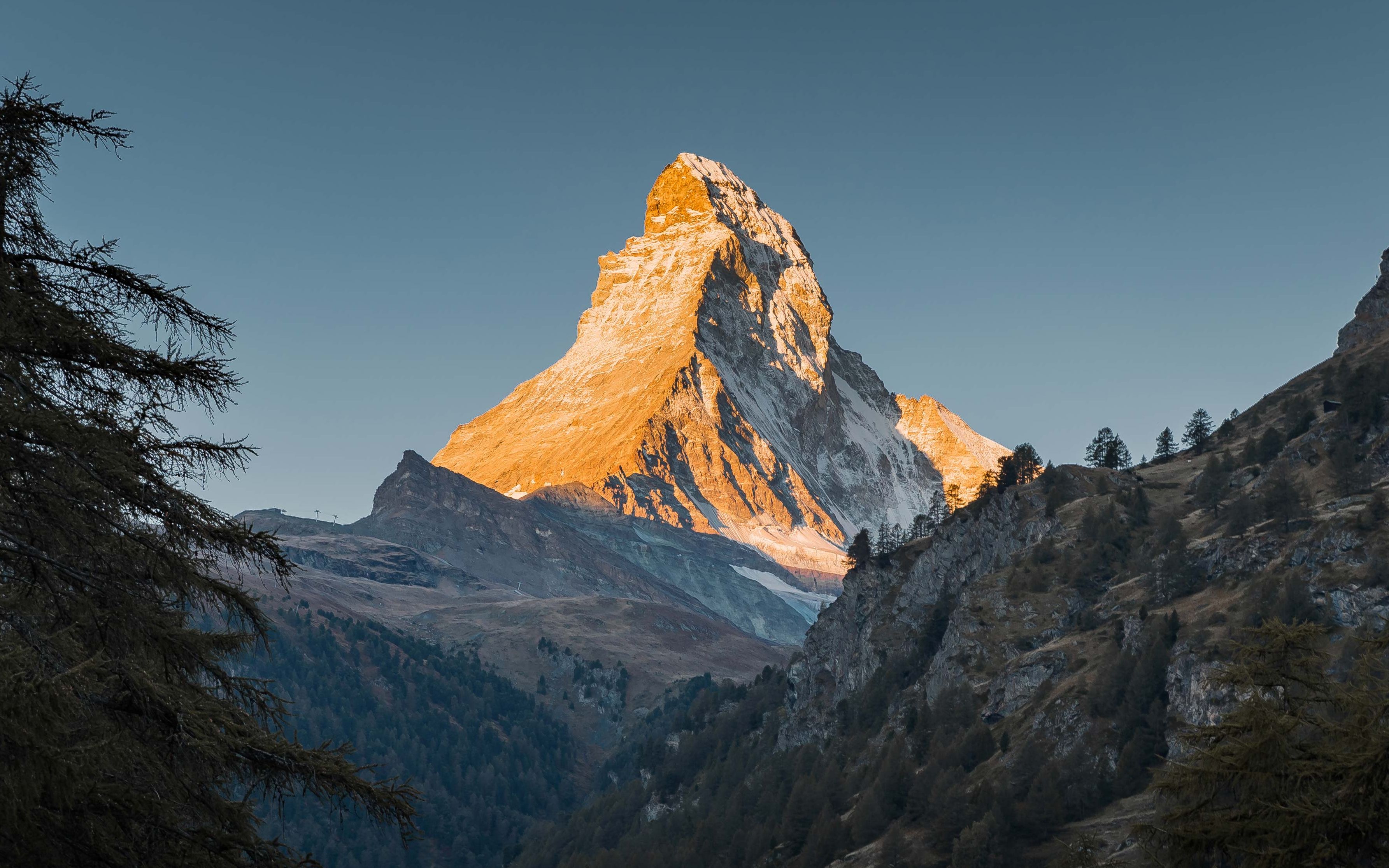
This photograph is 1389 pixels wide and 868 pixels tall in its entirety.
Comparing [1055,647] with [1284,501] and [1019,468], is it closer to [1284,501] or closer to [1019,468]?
[1284,501]

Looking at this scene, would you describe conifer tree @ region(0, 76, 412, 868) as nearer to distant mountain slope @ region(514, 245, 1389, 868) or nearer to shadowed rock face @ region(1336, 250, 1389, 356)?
distant mountain slope @ region(514, 245, 1389, 868)

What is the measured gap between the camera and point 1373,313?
593 ft

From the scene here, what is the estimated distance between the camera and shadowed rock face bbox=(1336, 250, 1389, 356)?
581ft

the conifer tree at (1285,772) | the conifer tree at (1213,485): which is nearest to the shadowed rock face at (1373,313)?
the conifer tree at (1213,485)

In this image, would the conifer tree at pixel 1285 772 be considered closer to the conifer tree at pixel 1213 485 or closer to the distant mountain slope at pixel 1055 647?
the distant mountain slope at pixel 1055 647

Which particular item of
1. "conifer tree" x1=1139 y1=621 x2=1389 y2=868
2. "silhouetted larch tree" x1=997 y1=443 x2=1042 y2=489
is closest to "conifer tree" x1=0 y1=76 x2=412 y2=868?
"conifer tree" x1=1139 y1=621 x2=1389 y2=868

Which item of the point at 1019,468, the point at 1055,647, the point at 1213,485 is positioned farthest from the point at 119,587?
the point at 1019,468

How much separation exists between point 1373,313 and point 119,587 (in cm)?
21037

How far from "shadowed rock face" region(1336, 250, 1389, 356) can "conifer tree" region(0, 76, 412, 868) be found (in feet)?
645

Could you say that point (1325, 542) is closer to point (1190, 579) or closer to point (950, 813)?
point (1190, 579)

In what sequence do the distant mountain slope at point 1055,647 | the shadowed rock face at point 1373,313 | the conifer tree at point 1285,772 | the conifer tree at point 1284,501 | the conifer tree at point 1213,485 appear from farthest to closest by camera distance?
the shadowed rock face at point 1373,313 → the conifer tree at point 1213,485 → the conifer tree at point 1284,501 → the distant mountain slope at point 1055,647 → the conifer tree at point 1285,772

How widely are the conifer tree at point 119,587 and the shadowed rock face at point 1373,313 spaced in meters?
197

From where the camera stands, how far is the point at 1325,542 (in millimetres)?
103750

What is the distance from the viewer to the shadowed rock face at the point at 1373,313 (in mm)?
177125
